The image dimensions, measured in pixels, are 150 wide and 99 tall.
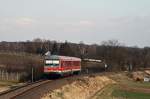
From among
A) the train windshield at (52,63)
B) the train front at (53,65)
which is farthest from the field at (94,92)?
the train windshield at (52,63)

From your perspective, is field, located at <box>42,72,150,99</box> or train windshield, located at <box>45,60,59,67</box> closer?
field, located at <box>42,72,150,99</box>

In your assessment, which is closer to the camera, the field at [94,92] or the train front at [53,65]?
the field at [94,92]

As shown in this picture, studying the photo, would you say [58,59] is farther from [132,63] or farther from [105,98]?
[132,63]

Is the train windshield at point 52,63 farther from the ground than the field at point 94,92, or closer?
farther from the ground

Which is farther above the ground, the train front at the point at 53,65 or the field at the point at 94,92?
the train front at the point at 53,65

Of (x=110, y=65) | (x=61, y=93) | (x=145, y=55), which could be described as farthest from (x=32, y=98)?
(x=145, y=55)

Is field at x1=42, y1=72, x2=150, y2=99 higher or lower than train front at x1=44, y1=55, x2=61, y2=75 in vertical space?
lower

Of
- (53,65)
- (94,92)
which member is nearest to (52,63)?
(53,65)

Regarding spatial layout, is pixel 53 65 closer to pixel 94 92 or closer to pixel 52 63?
pixel 52 63

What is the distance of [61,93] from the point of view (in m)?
33.4

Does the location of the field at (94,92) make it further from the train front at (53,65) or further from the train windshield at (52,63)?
the train windshield at (52,63)

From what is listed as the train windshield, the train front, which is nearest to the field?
the train front

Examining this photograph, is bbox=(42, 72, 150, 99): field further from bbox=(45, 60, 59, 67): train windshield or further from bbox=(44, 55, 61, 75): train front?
bbox=(45, 60, 59, 67): train windshield

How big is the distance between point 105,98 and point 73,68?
3374 cm
